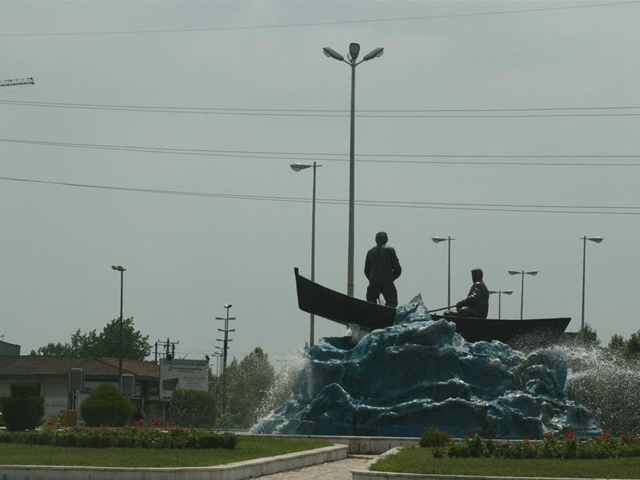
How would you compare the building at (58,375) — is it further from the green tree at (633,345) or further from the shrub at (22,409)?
the shrub at (22,409)

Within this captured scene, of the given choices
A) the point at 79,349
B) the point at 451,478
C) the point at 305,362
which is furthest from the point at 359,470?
the point at 79,349

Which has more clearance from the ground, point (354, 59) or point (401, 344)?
point (354, 59)

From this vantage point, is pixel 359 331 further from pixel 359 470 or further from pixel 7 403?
pixel 359 470

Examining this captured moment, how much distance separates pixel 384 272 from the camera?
1270 inches

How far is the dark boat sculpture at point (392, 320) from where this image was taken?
1218 inches

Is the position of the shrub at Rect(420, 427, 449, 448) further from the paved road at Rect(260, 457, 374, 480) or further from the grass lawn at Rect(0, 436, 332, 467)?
the grass lawn at Rect(0, 436, 332, 467)

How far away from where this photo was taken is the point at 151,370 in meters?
82.9

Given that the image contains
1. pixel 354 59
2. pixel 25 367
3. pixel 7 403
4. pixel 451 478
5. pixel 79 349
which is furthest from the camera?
pixel 79 349

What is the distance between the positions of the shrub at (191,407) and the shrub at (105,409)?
83.4 ft

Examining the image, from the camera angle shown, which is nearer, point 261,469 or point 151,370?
point 261,469

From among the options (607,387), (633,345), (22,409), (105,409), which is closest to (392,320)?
(607,387)

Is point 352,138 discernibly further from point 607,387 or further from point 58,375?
point 58,375

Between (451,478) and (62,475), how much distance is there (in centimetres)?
571

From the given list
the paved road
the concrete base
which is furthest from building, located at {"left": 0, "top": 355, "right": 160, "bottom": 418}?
the paved road
